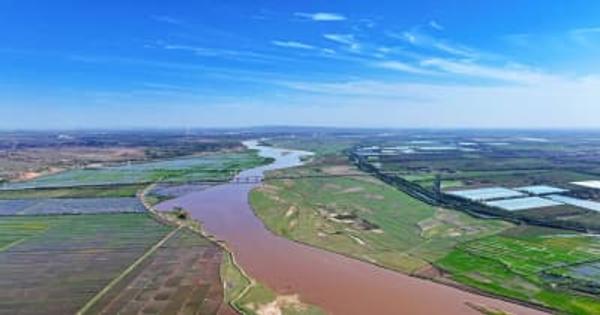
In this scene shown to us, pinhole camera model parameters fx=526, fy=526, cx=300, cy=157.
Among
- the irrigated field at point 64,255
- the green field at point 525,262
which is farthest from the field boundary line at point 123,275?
the green field at point 525,262

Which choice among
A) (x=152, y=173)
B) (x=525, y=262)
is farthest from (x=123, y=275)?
(x=152, y=173)

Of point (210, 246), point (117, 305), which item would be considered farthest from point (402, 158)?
point (117, 305)

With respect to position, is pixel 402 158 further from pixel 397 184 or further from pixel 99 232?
pixel 99 232

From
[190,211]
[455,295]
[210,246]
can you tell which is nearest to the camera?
[455,295]

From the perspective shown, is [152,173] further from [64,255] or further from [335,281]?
[335,281]

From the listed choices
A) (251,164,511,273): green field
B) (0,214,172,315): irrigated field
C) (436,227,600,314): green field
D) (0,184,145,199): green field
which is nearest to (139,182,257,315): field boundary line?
(0,214,172,315): irrigated field

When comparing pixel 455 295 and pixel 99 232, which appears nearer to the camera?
pixel 455 295

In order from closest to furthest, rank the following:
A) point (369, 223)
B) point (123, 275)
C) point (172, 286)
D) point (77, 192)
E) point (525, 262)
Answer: point (172, 286) → point (123, 275) → point (525, 262) → point (369, 223) → point (77, 192)

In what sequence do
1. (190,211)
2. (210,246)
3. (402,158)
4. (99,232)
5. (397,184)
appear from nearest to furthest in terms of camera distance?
(210,246) < (99,232) < (190,211) < (397,184) < (402,158)
